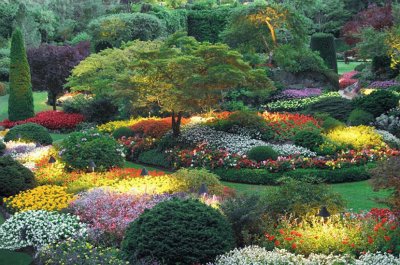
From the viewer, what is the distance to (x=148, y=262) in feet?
29.8

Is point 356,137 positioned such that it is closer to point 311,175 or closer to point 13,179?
point 311,175

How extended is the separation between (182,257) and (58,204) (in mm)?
4181

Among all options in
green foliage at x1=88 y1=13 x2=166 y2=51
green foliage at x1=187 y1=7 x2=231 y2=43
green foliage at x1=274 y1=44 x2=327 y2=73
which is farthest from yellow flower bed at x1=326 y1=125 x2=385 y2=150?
Result: green foliage at x1=187 y1=7 x2=231 y2=43

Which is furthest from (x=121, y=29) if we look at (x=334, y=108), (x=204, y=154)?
(x=204, y=154)

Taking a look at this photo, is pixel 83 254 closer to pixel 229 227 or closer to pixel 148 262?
pixel 148 262

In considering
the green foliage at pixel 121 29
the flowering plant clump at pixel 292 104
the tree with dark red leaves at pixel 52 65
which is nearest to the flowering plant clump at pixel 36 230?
the flowering plant clump at pixel 292 104

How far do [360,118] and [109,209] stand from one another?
11642 millimetres

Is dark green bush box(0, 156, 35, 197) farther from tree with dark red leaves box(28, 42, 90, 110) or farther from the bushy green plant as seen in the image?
tree with dark red leaves box(28, 42, 90, 110)

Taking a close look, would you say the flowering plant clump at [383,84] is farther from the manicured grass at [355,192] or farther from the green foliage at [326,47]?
the manicured grass at [355,192]

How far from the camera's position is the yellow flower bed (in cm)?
1764

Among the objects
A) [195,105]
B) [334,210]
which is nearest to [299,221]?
[334,210]

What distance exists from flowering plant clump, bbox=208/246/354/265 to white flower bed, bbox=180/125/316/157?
8060 mm

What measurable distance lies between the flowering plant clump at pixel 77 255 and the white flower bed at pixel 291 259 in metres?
1.55

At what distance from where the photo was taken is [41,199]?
12.8 meters
